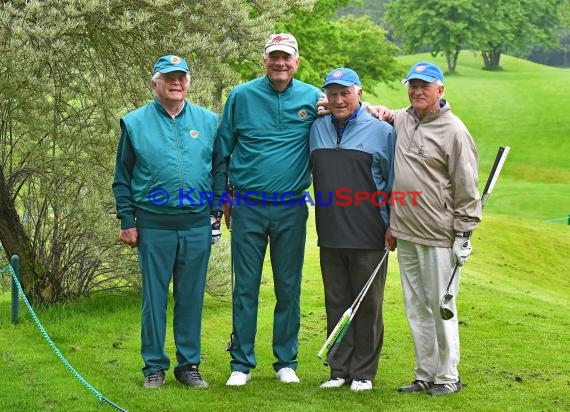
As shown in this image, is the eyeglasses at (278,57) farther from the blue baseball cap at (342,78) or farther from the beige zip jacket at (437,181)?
the beige zip jacket at (437,181)

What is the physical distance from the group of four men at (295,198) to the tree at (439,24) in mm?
65752

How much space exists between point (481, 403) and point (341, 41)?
31742 millimetres

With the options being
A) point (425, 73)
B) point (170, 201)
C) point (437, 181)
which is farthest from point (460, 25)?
point (170, 201)

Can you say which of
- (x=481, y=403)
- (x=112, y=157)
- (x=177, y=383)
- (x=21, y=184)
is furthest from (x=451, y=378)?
(x=21, y=184)

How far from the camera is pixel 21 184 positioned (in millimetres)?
9961

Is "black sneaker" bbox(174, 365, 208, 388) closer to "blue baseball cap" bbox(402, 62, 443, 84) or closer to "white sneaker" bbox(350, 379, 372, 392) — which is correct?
"white sneaker" bbox(350, 379, 372, 392)

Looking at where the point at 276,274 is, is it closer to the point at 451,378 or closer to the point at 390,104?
Result: the point at 451,378

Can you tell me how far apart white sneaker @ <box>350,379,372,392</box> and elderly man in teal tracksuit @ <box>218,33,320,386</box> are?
0.53 meters

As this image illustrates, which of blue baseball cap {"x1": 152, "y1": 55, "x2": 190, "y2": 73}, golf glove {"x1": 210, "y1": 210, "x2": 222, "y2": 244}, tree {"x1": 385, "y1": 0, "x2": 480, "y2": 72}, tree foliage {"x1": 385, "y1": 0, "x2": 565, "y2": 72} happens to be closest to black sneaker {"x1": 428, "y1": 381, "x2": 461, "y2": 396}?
golf glove {"x1": 210, "y1": 210, "x2": 222, "y2": 244}

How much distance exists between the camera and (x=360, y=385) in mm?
6727

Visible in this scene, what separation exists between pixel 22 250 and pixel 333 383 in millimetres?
4645

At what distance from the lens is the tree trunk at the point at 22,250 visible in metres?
10.0

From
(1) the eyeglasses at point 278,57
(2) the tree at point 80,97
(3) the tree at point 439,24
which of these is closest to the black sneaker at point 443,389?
(1) the eyeglasses at point 278,57

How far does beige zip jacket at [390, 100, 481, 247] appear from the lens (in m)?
6.27
